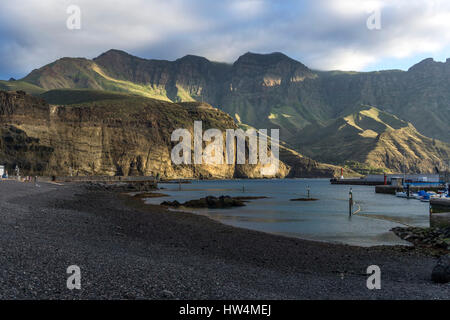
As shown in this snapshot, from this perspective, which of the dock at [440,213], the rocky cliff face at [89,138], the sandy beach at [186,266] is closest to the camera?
the sandy beach at [186,266]

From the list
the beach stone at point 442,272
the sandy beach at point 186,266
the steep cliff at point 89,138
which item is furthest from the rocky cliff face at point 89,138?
the beach stone at point 442,272

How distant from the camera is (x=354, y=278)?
1497 cm

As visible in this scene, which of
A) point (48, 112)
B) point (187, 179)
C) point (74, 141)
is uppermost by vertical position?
point (48, 112)

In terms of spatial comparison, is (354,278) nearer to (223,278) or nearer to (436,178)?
(223,278)

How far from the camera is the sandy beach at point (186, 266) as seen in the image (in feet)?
33.2

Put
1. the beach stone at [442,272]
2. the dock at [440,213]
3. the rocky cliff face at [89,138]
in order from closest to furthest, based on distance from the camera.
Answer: the beach stone at [442,272], the dock at [440,213], the rocky cliff face at [89,138]

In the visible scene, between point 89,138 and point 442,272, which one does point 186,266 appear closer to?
point 442,272

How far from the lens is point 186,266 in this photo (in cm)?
1457

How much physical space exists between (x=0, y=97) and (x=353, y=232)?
441 ft

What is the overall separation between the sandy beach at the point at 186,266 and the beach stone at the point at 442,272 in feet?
1.64

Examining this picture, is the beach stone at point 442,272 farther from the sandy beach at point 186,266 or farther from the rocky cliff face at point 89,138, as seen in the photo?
the rocky cliff face at point 89,138

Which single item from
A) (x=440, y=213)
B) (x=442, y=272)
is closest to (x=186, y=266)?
(x=442, y=272)
